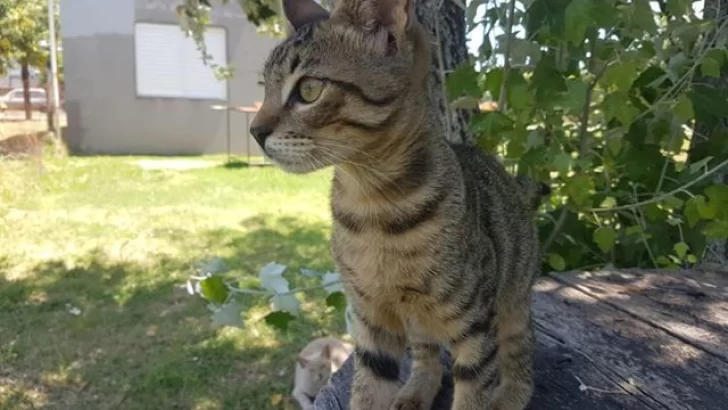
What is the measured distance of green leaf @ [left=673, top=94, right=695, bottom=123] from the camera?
66.6 inches

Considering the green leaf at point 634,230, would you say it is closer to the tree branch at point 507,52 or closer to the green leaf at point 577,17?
the tree branch at point 507,52

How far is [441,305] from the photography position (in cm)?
117

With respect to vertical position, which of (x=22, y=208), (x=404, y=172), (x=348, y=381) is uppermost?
(x=404, y=172)

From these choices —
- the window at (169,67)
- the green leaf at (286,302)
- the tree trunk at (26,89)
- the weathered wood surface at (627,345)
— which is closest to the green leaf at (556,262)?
the weathered wood surface at (627,345)

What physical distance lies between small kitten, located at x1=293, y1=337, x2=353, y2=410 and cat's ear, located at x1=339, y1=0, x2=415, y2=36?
1.88 m

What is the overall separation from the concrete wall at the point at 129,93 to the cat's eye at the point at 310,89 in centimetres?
812

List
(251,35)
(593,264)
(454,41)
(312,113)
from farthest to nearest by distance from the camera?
(251,35) → (593,264) → (454,41) → (312,113)

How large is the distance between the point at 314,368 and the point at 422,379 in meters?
1.54

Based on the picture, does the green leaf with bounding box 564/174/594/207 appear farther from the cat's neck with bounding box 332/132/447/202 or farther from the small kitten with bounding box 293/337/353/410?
the small kitten with bounding box 293/337/353/410

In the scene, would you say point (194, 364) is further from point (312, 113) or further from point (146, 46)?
point (146, 46)

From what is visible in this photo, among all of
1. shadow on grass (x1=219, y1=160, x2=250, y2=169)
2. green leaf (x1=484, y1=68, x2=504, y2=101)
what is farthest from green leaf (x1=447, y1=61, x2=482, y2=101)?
shadow on grass (x1=219, y1=160, x2=250, y2=169)

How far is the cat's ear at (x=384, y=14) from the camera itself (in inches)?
45.1

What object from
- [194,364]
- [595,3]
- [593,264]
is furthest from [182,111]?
[595,3]

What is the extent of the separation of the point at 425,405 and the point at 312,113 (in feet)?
1.98
